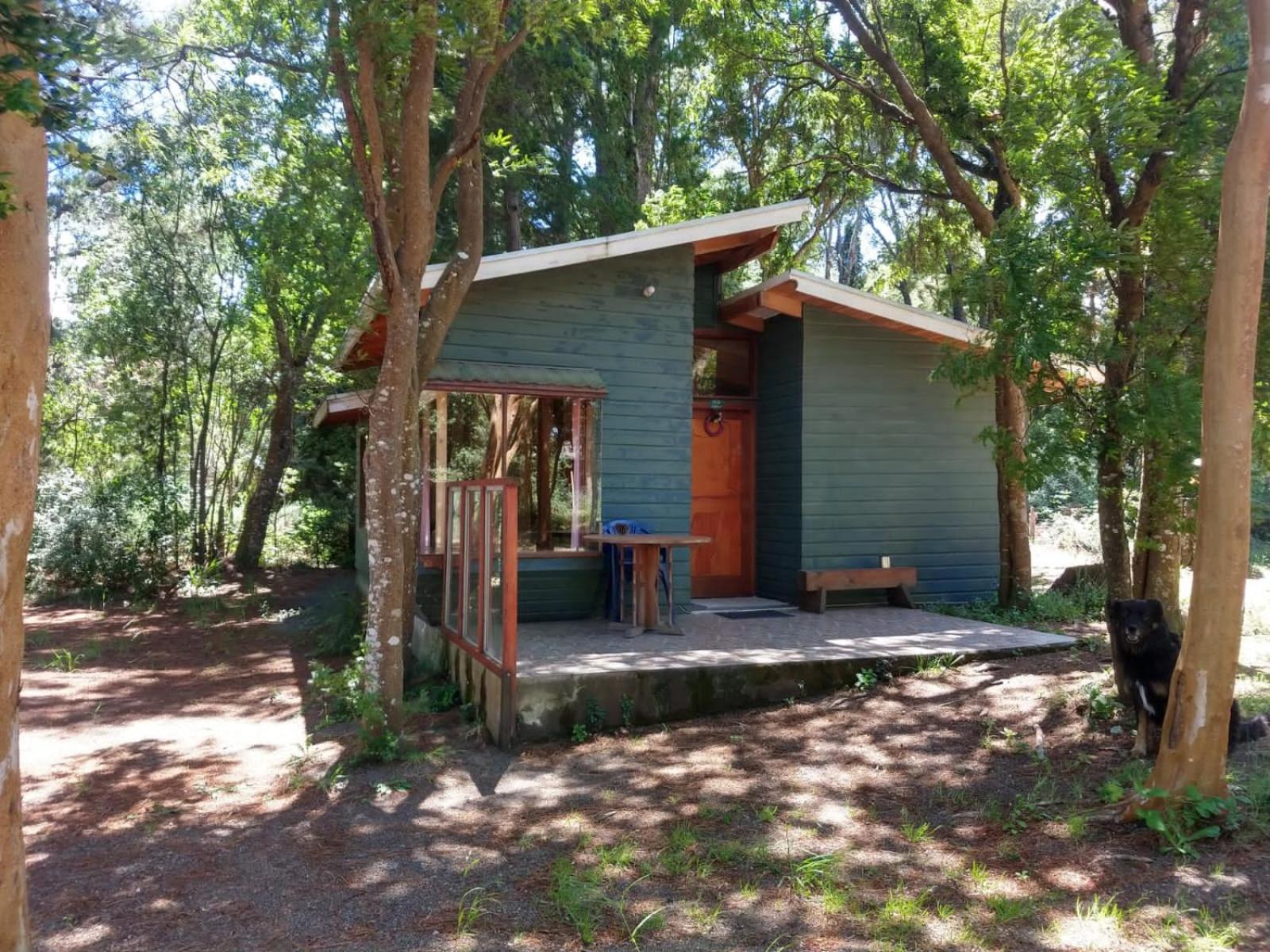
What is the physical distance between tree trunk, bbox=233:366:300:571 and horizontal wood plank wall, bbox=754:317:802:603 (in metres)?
7.96

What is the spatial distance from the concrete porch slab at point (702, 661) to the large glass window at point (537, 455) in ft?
3.14

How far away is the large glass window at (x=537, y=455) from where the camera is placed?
821cm

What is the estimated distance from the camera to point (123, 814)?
4.61 metres

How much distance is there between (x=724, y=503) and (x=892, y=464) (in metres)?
1.88

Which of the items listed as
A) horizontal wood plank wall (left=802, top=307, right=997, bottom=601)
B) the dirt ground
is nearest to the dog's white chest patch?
the dirt ground

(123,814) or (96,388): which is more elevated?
(96,388)

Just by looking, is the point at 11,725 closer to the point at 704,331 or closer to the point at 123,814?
the point at 123,814

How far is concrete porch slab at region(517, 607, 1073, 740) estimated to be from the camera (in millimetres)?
5715

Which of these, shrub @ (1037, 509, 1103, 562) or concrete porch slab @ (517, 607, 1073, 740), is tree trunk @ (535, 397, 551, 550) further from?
shrub @ (1037, 509, 1103, 562)

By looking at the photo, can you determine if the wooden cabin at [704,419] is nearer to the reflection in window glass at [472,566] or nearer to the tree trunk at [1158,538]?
the reflection in window glass at [472,566]

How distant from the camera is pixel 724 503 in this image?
1013cm

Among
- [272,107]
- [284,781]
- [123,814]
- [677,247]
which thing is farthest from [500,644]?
[272,107]

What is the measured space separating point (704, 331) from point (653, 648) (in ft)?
14.2

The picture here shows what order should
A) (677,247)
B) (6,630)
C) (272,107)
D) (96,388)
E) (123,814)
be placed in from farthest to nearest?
(96,388) < (272,107) < (677,247) < (123,814) < (6,630)
